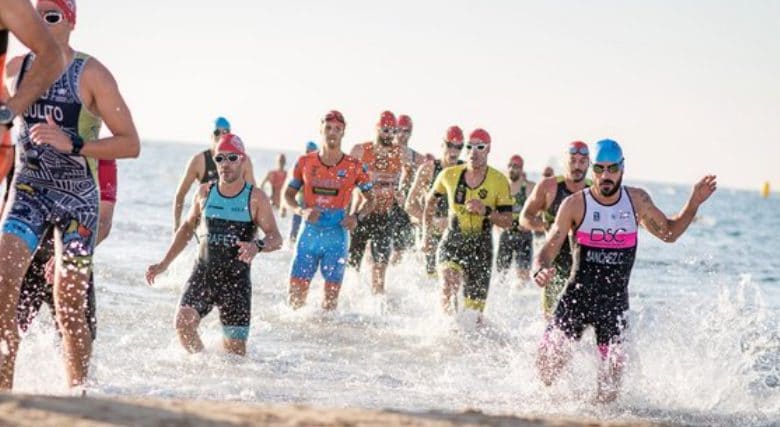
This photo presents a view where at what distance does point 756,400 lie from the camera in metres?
8.60

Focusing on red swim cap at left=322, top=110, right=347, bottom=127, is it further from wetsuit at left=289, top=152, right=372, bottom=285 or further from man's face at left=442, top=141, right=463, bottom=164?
man's face at left=442, top=141, right=463, bottom=164

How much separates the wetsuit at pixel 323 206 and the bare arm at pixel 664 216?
13.2 ft

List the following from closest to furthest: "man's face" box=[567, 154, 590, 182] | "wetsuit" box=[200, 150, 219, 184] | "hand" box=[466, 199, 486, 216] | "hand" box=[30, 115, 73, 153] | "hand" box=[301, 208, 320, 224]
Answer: "hand" box=[30, 115, 73, 153] → "man's face" box=[567, 154, 590, 182] → "hand" box=[466, 199, 486, 216] → "hand" box=[301, 208, 320, 224] → "wetsuit" box=[200, 150, 219, 184]

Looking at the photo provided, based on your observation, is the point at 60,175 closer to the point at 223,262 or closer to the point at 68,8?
the point at 68,8

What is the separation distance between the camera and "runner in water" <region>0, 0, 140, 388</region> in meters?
5.61

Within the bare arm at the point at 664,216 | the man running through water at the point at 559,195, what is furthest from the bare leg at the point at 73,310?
the man running through water at the point at 559,195

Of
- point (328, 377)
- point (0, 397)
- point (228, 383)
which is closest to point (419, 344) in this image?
point (328, 377)

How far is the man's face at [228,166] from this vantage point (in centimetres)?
877

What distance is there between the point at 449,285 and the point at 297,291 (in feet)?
5.06

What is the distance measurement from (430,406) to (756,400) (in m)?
2.59

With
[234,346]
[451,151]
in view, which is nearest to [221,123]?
[451,151]

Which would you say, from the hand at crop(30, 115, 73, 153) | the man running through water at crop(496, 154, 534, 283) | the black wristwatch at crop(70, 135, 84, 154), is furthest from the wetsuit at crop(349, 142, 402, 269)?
the hand at crop(30, 115, 73, 153)

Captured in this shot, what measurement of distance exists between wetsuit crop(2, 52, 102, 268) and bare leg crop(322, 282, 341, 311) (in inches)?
A: 242

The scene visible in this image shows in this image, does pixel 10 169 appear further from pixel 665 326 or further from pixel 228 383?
pixel 665 326
